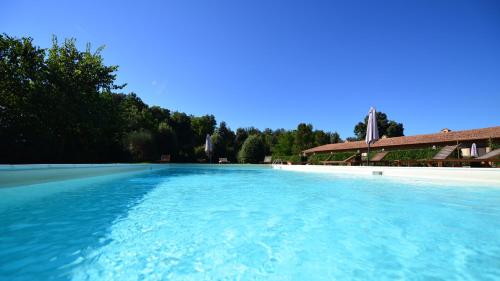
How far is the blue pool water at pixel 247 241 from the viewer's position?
2.53 metres

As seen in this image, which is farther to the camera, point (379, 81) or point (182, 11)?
point (379, 81)

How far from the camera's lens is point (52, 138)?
15539mm

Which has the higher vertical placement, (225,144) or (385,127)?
(385,127)


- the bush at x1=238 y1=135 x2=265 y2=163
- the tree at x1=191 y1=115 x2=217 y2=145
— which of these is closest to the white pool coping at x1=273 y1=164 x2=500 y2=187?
the bush at x1=238 y1=135 x2=265 y2=163

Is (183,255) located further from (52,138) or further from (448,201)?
(52,138)

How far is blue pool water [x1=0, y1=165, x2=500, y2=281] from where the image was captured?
2.53m

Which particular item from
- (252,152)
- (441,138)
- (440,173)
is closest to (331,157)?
(441,138)

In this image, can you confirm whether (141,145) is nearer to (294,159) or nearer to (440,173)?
(294,159)

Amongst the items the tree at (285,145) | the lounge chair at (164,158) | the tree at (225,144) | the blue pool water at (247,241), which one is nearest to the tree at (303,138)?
the tree at (285,145)

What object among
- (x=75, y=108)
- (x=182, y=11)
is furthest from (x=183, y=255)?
(x=75, y=108)

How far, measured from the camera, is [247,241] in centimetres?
→ 350

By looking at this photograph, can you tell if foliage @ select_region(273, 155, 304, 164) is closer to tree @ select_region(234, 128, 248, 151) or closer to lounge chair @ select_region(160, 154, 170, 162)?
lounge chair @ select_region(160, 154, 170, 162)

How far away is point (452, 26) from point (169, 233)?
17491 millimetres

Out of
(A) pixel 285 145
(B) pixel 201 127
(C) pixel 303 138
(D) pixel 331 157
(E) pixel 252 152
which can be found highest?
(B) pixel 201 127
